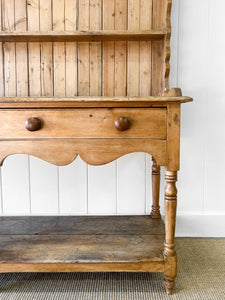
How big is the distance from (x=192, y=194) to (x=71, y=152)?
891 mm

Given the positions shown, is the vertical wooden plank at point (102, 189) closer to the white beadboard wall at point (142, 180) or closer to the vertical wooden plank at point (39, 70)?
the white beadboard wall at point (142, 180)

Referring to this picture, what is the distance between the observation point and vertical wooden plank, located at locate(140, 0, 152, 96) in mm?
1448

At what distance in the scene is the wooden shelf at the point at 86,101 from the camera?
1016mm

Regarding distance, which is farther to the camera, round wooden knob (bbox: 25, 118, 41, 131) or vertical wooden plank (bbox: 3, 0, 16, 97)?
vertical wooden plank (bbox: 3, 0, 16, 97)

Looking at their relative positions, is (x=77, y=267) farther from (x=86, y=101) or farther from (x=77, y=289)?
(x=86, y=101)

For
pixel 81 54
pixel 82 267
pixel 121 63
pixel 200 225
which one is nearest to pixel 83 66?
pixel 81 54

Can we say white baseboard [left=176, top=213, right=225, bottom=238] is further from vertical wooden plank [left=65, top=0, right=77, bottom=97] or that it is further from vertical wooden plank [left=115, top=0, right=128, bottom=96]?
vertical wooden plank [left=65, top=0, right=77, bottom=97]

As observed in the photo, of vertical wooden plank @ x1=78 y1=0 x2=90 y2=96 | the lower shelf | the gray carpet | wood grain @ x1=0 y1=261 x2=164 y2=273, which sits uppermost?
vertical wooden plank @ x1=78 y1=0 x2=90 y2=96

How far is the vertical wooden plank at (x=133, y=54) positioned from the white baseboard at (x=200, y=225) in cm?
79

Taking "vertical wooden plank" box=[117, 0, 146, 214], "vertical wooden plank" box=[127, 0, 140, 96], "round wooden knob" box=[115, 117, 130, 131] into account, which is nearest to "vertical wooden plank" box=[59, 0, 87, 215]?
"vertical wooden plank" box=[117, 0, 146, 214]

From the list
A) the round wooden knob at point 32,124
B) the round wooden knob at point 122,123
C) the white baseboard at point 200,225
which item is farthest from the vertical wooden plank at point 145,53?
the white baseboard at point 200,225

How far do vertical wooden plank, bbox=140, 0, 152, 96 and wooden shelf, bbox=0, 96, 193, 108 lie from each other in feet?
1.54

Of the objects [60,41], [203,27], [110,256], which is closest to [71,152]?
[110,256]

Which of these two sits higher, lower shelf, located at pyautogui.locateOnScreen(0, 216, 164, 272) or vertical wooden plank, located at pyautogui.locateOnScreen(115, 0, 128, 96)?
vertical wooden plank, located at pyautogui.locateOnScreen(115, 0, 128, 96)
